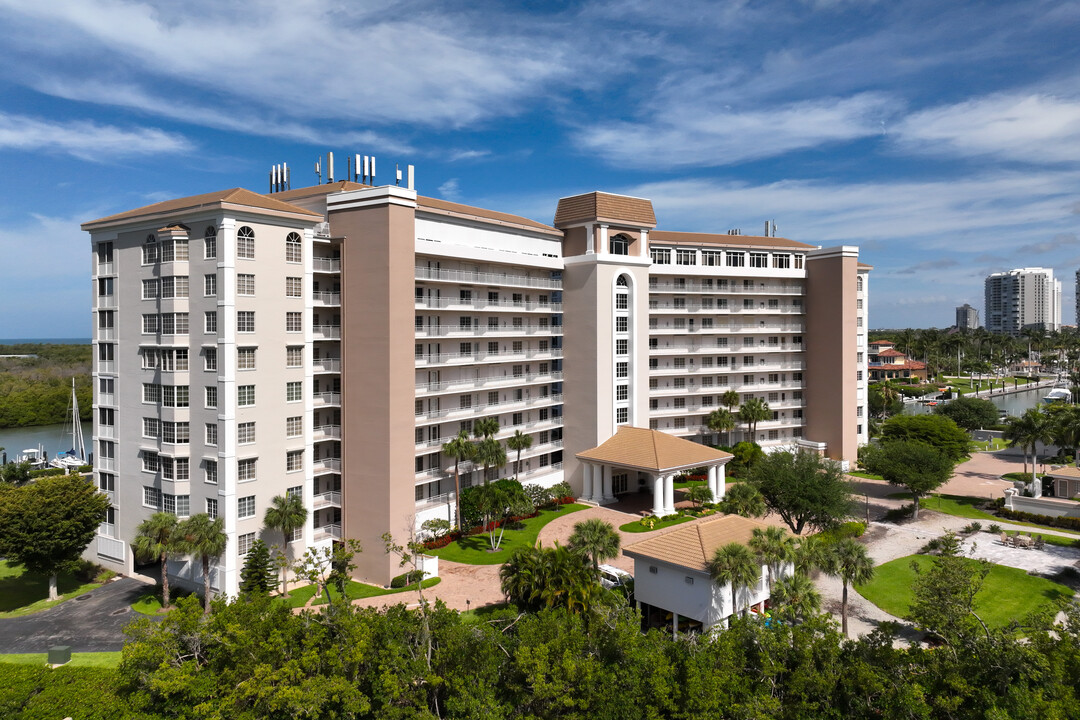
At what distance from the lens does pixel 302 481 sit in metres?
40.2

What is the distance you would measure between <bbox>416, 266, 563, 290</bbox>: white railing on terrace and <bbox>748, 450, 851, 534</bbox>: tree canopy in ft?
78.1

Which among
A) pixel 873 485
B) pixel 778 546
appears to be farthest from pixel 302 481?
pixel 873 485

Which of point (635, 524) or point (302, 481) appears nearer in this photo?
point (302, 481)

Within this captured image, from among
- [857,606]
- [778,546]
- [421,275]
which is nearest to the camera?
[778,546]

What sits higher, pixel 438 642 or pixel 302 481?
pixel 302 481

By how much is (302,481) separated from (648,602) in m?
22.2

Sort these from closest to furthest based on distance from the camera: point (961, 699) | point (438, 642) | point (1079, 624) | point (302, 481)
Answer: point (961, 699)
point (1079, 624)
point (438, 642)
point (302, 481)

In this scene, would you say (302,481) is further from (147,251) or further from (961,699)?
(961,699)

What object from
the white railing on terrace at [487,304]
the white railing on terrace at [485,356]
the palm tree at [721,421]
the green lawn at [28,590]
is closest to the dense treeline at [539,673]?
the green lawn at [28,590]

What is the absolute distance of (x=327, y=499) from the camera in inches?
1673

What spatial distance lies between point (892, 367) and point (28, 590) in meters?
148

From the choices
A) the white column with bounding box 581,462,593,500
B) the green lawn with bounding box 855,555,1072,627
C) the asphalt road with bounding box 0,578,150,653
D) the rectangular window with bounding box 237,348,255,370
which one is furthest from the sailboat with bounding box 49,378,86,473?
the green lawn with bounding box 855,555,1072,627

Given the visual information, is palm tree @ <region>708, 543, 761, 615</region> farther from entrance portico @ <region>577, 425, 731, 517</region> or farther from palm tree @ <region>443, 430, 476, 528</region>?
palm tree @ <region>443, 430, 476, 528</region>

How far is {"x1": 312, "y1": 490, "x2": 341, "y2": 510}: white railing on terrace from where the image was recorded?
42062 mm
